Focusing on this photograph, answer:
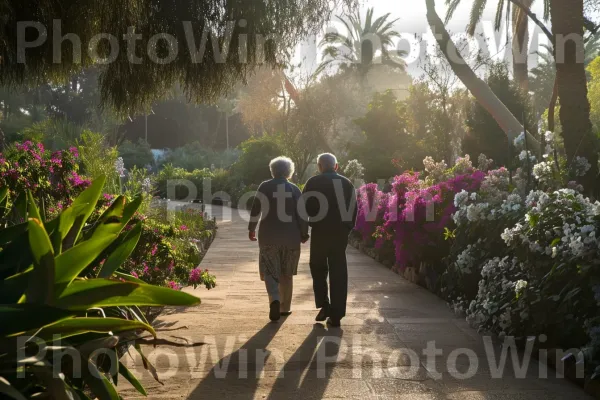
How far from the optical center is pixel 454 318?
8070 mm

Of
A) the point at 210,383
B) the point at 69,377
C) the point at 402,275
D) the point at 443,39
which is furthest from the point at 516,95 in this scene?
the point at 69,377

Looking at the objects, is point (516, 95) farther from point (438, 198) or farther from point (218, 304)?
point (218, 304)

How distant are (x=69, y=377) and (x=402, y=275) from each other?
8.90 metres

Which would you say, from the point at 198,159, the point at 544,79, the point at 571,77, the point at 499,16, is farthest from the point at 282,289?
the point at 544,79

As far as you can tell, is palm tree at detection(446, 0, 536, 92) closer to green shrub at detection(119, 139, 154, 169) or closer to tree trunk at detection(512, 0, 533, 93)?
tree trunk at detection(512, 0, 533, 93)

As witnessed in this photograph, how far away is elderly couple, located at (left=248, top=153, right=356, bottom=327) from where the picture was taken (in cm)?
806

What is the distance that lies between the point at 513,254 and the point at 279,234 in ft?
8.27

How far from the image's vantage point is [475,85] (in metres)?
20.0

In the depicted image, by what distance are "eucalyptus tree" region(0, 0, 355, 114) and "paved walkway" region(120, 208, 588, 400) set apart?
2.49 m

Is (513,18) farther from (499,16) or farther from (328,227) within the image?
(328,227)

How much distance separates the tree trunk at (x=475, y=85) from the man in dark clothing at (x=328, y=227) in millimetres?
11388

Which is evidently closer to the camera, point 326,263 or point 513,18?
point 326,263

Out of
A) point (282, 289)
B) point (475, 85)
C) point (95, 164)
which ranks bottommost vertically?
point (282, 289)

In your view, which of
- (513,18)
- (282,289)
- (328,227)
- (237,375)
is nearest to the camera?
(237,375)
